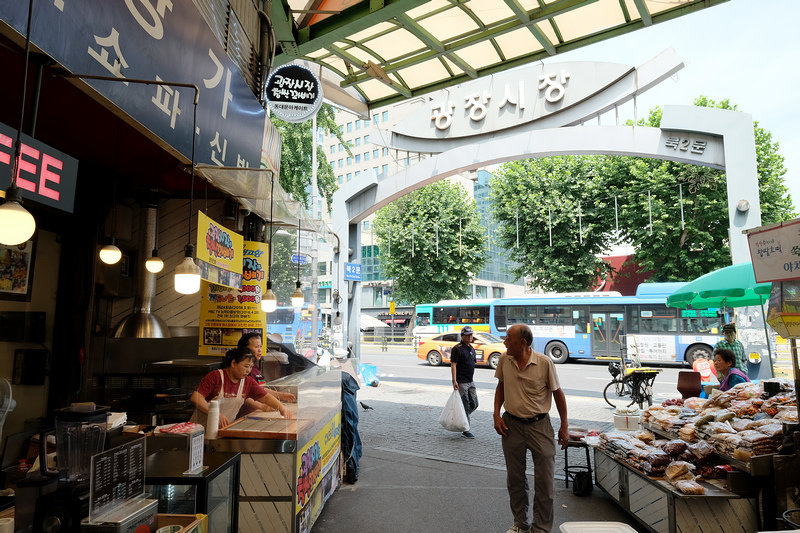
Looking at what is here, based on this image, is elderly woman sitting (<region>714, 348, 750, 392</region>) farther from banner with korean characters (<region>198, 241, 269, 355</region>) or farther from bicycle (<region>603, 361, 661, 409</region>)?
banner with korean characters (<region>198, 241, 269, 355</region>)

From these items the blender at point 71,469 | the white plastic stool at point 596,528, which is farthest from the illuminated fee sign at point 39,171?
the white plastic stool at point 596,528

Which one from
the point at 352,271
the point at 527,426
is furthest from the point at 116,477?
the point at 352,271

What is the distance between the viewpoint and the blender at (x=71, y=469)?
2049 millimetres

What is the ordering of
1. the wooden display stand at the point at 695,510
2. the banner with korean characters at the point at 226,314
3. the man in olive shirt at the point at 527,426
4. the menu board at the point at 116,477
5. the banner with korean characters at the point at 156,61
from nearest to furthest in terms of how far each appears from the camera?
the menu board at the point at 116,477 → the banner with korean characters at the point at 156,61 → the wooden display stand at the point at 695,510 → the man in olive shirt at the point at 527,426 → the banner with korean characters at the point at 226,314

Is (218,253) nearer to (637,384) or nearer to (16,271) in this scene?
(16,271)

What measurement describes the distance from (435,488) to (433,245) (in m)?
23.7

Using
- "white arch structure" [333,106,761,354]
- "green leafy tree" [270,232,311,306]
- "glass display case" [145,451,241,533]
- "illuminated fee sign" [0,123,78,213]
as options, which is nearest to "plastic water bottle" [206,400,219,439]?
"glass display case" [145,451,241,533]

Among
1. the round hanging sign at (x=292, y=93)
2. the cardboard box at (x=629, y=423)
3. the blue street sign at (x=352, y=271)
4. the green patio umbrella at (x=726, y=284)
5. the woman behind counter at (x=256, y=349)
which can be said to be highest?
the round hanging sign at (x=292, y=93)

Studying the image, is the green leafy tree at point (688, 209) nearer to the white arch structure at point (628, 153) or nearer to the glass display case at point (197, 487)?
the white arch structure at point (628, 153)

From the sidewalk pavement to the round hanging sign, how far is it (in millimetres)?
5288

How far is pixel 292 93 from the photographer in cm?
736

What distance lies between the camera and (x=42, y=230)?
19.7 ft

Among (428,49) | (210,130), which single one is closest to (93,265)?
(210,130)

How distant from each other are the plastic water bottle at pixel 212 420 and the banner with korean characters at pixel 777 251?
4.58 metres
